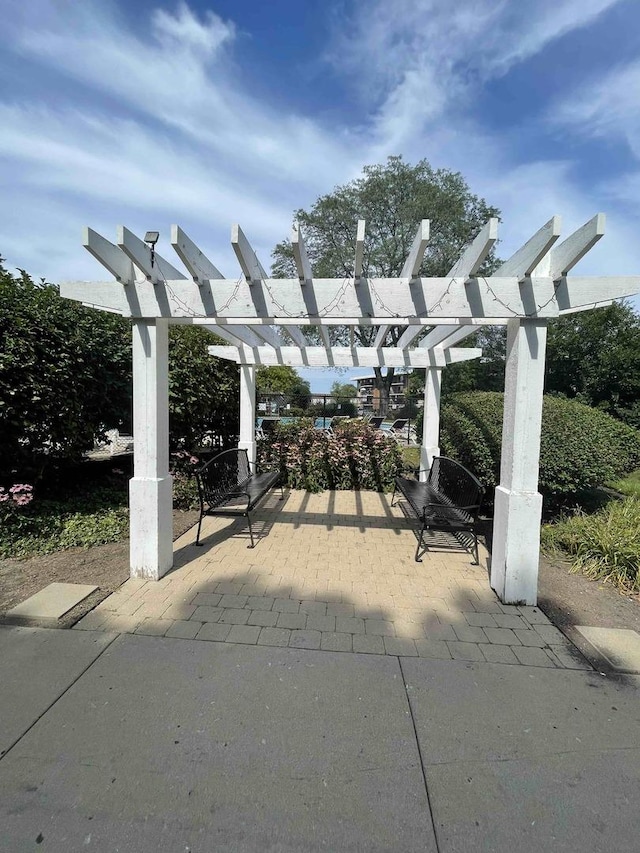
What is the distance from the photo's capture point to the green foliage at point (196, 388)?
6227mm

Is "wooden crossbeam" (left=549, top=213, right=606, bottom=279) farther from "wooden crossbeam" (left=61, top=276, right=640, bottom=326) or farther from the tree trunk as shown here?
the tree trunk

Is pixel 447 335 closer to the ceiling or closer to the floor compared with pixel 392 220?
closer to the floor

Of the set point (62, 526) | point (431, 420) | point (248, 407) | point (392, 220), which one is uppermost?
point (392, 220)

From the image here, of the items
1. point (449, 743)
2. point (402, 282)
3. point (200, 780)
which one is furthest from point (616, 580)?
point (200, 780)

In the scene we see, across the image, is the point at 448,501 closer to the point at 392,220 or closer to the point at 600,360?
the point at 600,360

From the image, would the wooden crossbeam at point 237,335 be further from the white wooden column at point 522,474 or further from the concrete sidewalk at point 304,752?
the concrete sidewalk at point 304,752

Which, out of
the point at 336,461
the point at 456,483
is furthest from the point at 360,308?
the point at 336,461

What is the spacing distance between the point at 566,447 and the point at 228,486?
13.5 feet

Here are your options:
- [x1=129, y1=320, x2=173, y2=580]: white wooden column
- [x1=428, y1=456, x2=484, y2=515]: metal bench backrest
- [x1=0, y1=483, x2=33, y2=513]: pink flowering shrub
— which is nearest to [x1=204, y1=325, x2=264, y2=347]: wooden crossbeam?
[x1=129, y1=320, x2=173, y2=580]: white wooden column

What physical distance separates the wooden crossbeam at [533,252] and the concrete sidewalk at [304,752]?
260 cm

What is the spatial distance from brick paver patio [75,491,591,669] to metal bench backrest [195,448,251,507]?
494 millimetres

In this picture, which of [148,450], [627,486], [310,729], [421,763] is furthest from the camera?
[627,486]

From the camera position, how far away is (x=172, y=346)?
6.32 m

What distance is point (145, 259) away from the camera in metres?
3.06
